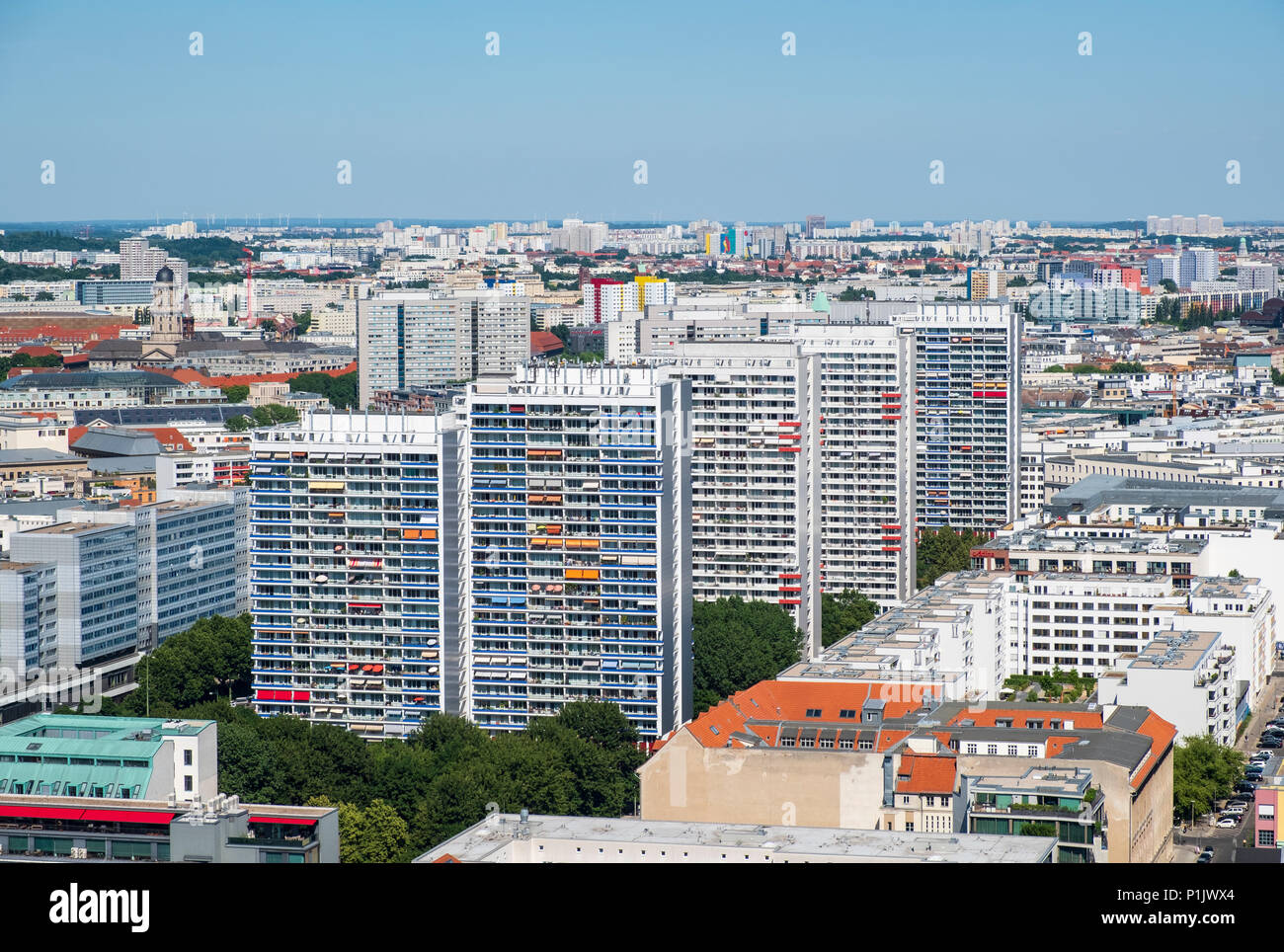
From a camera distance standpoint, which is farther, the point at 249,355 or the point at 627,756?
the point at 249,355

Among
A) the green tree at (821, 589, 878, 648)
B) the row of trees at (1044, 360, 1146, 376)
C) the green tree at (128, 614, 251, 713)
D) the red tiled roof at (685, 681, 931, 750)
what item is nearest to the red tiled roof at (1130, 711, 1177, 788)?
the red tiled roof at (685, 681, 931, 750)

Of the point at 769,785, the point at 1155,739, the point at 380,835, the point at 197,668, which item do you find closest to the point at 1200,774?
the point at 1155,739

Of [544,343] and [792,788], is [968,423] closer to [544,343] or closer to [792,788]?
[792,788]

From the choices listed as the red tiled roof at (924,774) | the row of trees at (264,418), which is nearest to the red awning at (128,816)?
the red tiled roof at (924,774)

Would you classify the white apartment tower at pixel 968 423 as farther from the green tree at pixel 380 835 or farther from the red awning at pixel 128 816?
the red awning at pixel 128 816

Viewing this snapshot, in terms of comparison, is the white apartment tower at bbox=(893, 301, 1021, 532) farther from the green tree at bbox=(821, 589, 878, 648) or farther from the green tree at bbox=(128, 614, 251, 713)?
the green tree at bbox=(128, 614, 251, 713)
